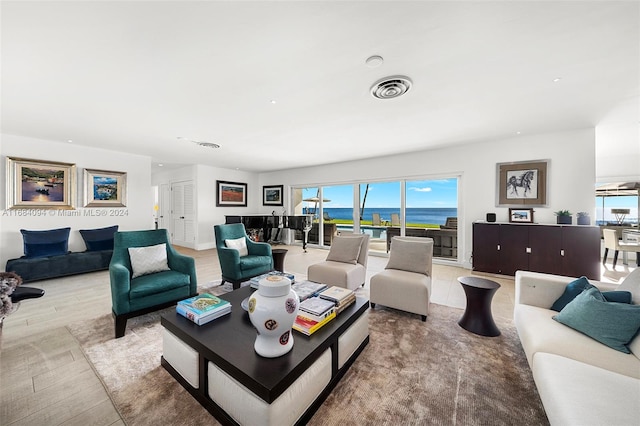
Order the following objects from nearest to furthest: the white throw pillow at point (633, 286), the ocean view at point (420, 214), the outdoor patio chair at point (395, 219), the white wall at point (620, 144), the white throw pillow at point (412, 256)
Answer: the white throw pillow at point (633, 286) → the white throw pillow at point (412, 256) → the white wall at point (620, 144) → the ocean view at point (420, 214) → the outdoor patio chair at point (395, 219)

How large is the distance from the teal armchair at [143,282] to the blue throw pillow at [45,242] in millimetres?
2824

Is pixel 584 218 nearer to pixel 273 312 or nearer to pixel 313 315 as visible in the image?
pixel 313 315

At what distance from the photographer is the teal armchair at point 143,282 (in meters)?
2.29

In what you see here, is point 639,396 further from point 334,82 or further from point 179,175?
point 179,175

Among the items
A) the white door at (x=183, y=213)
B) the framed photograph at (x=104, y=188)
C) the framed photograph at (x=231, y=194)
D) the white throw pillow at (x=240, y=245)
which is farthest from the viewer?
the framed photograph at (x=231, y=194)

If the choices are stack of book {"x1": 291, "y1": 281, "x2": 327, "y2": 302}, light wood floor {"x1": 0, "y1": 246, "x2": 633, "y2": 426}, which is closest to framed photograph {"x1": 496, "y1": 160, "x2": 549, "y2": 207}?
light wood floor {"x1": 0, "y1": 246, "x2": 633, "y2": 426}

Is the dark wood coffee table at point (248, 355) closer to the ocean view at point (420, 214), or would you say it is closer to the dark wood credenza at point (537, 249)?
the dark wood credenza at point (537, 249)

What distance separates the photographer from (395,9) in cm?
157

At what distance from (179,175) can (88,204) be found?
2.89 meters

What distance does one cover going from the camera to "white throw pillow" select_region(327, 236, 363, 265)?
3.57m

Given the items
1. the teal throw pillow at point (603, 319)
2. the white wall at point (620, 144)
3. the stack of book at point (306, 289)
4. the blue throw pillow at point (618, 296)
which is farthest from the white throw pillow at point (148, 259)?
the white wall at point (620, 144)

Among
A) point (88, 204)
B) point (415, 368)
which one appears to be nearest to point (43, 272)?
point (88, 204)

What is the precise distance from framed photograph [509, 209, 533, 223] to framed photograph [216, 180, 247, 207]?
7396mm

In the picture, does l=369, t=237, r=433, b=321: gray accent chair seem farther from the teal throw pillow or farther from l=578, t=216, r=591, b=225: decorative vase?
l=578, t=216, r=591, b=225: decorative vase
